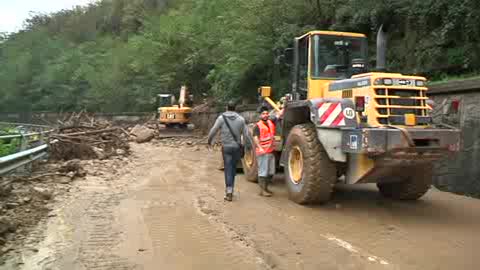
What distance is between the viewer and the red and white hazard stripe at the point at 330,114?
7.77 metres

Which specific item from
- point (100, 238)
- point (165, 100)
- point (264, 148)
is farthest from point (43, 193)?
point (165, 100)

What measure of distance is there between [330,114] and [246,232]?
2.45 metres

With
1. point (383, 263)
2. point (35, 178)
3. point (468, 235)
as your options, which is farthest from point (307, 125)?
point (35, 178)

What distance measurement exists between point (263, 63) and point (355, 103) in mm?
13490

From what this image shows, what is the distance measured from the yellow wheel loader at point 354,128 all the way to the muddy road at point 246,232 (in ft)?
1.74

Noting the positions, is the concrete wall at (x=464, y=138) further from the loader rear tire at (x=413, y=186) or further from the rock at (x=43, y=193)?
the rock at (x=43, y=193)

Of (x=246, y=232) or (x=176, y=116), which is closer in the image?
(x=246, y=232)

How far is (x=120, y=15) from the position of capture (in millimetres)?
71500

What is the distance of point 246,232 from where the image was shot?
670cm

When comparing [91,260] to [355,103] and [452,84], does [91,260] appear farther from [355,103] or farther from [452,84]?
[452,84]

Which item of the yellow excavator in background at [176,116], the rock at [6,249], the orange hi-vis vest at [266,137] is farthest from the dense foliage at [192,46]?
the rock at [6,249]

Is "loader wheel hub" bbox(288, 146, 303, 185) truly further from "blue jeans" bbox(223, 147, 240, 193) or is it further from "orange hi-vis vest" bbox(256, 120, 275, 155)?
"blue jeans" bbox(223, 147, 240, 193)

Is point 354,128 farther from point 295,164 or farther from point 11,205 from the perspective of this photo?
point 11,205

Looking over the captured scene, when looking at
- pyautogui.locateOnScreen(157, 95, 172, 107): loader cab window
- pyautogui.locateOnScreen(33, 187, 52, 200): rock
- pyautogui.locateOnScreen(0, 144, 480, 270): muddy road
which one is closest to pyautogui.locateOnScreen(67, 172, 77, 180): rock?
pyautogui.locateOnScreen(0, 144, 480, 270): muddy road
